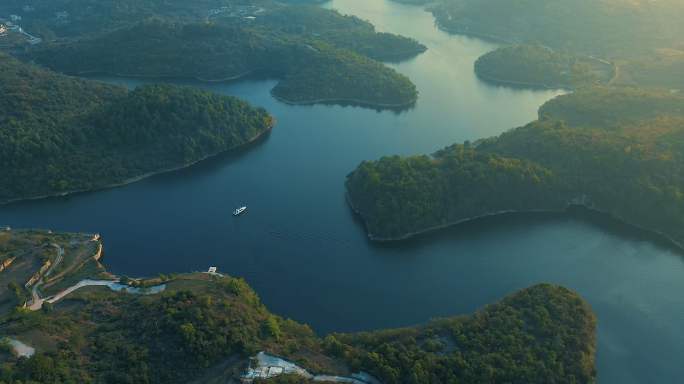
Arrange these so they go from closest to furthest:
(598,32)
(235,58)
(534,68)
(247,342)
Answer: (247,342) < (534,68) < (235,58) < (598,32)

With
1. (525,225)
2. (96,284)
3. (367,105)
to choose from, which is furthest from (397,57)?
(96,284)

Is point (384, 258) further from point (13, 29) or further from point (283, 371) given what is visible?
point (13, 29)

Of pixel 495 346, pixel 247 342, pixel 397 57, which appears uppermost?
pixel 247 342

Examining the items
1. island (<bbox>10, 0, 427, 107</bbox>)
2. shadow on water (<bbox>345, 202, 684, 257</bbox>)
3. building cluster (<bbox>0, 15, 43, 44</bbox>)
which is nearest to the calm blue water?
shadow on water (<bbox>345, 202, 684, 257</bbox>)

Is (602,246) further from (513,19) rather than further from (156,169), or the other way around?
(513,19)

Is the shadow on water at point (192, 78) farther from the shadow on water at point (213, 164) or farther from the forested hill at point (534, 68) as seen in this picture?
the forested hill at point (534, 68)

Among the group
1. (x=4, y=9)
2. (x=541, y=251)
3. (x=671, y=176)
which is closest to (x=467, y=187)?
(x=541, y=251)

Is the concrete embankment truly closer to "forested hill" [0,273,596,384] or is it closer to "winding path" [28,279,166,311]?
"forested hill" [0,273,596,384]

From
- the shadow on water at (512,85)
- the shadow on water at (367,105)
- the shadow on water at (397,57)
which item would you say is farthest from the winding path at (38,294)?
the shadow on water at (512,85)
